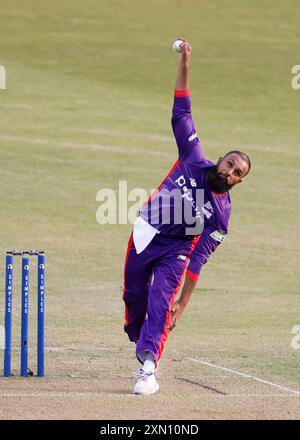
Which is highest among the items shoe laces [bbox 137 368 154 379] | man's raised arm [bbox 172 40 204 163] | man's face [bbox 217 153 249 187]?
man's raised arm [bbox 172 40 204 163]

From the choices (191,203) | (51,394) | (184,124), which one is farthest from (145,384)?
(184,124)

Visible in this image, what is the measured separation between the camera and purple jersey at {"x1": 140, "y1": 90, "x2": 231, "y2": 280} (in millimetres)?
9438

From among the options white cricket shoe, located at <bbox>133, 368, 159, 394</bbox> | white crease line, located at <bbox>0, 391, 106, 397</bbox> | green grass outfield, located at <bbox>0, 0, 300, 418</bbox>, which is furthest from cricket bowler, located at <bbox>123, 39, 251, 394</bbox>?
green grass outfield, located at <bbox>0, 0, 300, 418</bbox>

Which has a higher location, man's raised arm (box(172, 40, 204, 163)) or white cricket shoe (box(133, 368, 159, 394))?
man's raised arm (box(172, 40, 204, 163))

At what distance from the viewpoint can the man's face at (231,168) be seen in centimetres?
930

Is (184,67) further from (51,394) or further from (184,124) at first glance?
(51,394)

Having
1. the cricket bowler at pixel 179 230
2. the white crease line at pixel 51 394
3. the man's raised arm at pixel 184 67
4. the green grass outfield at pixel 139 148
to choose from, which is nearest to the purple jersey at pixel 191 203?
the cricket bowler at pixel 179 230

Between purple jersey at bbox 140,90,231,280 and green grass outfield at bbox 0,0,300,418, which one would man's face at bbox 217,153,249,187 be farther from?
green grass outfield at bbox 0,0,300,418

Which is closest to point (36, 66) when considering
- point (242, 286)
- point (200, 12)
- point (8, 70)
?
point (8, 70)

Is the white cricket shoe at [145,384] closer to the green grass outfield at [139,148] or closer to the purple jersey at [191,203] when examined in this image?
the green grass outfield at [139,148]

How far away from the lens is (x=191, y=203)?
9.43 m

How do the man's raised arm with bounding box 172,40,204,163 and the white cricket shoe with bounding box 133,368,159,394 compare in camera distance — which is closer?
the white cricket shoe with bounding box 133,368,159,394

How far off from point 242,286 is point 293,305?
1350mm

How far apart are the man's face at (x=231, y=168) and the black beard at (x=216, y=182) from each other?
2 centimetres
